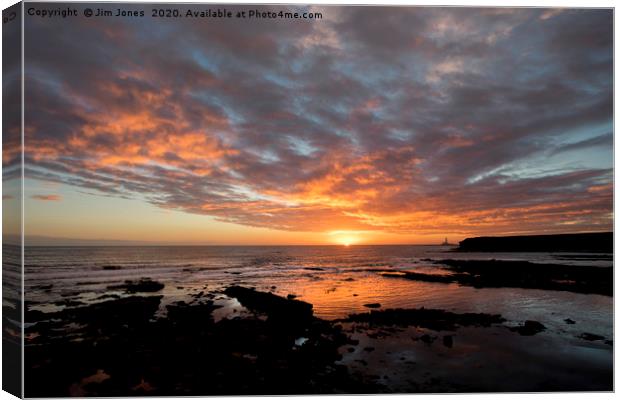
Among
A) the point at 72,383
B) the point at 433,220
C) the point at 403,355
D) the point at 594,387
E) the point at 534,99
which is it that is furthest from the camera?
the point at 433,220

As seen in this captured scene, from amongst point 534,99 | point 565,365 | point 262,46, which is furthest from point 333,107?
point 565,365

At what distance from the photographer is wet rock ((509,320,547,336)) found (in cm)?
1043

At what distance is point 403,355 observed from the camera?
8.88 m

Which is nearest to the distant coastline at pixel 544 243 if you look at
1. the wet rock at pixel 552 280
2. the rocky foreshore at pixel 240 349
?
the wet rock at pixel 552 280

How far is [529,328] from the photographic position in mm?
10812

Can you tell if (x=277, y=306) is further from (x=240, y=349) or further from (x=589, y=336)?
(x=589, y=336)

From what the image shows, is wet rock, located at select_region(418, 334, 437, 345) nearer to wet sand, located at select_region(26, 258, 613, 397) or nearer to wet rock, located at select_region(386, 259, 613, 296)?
Result: wet sand, located at select_region(26, 258, 613, 397)

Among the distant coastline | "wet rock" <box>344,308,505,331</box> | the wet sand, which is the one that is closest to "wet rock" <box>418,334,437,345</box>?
the wet sand

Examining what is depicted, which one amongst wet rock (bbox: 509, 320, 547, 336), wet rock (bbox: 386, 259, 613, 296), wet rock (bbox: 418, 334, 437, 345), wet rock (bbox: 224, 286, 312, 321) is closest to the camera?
wet rock (bbox: 418, 334, 437, 345)

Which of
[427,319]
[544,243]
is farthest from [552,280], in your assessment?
[544,243]

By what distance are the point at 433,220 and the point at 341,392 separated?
8248mm

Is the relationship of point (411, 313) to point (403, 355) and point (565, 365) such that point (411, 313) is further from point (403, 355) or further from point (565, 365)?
point (565, 365)

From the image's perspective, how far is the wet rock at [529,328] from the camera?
10.4m

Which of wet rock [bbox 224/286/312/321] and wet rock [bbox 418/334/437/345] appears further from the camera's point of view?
wet rock [bbox 224/286/312/321]
